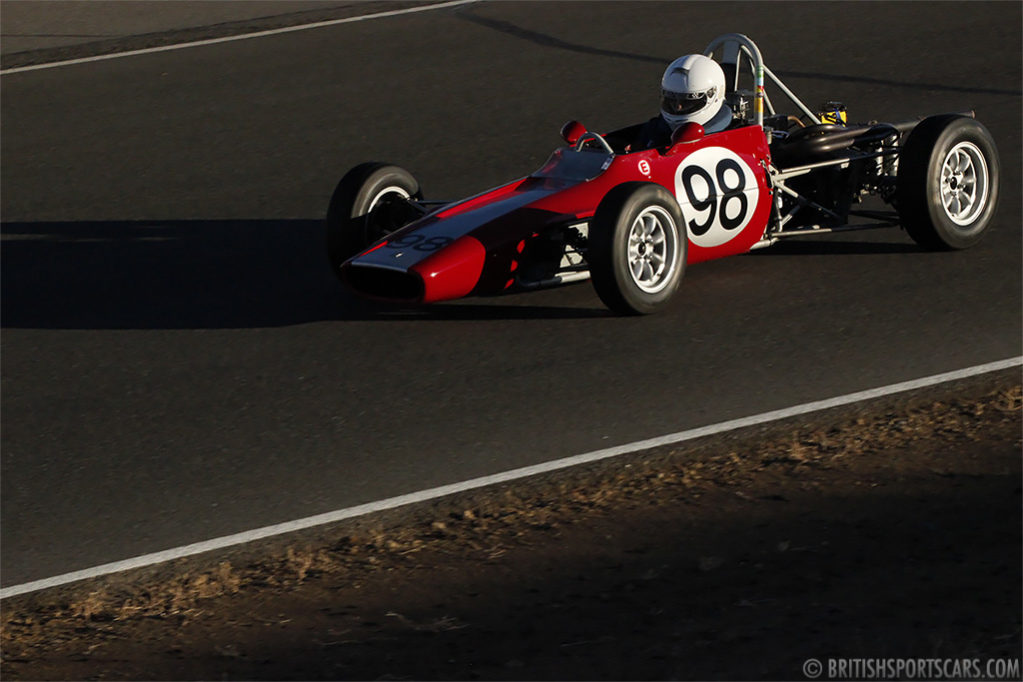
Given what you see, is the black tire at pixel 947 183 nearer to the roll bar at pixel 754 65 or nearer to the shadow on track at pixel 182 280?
the roll bar at pixel 754 65

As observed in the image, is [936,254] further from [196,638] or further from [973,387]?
[196,638]

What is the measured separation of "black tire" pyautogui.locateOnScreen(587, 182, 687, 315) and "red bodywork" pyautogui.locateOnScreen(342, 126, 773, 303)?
13.6 inches

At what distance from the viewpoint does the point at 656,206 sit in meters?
8.30

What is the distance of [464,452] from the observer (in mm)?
6930

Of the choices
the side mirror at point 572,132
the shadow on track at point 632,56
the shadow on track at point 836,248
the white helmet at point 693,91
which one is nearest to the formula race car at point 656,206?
the side mirror at point 572,132

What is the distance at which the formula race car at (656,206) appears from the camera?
8.34 meters

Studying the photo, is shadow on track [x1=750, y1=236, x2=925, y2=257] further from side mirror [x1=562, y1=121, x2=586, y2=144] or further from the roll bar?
side mirror [x1=562, y1=121, x2=586, y2=144]

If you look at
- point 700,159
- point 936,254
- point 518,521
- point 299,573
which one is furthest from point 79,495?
point 936,254

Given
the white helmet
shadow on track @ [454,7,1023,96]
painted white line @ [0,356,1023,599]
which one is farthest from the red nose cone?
shadow on track @ [454,7,1023,96]

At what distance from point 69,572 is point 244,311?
3.18 metres

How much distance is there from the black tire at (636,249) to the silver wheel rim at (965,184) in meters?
1.87

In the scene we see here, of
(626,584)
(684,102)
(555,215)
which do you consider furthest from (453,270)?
(626,584)

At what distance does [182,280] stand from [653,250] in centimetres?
317

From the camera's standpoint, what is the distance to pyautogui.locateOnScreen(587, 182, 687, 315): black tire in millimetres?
8086
